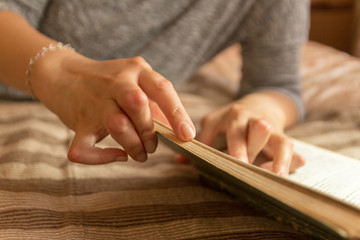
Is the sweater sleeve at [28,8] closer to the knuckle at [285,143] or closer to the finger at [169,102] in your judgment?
the finger at [169,102]

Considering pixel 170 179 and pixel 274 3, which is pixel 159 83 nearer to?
pixel 170 179

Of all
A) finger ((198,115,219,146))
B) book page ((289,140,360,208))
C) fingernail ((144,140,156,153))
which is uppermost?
fingernail ((144,140,156,153))

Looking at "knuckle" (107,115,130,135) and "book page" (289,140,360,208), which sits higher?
"knuckle" (107,115,130,135)

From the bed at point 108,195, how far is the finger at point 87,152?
6 centimetres

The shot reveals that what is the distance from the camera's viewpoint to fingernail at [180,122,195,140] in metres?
0.32

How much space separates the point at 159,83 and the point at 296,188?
186 mm

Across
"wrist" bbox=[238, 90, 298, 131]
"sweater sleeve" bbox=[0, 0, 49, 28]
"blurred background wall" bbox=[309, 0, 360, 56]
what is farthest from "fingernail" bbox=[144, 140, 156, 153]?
"blurred background wall" bbox=[309, 0, 360, 56]

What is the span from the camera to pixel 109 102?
0.36 meters

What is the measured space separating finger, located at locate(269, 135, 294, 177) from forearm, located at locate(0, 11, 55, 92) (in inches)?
12.9

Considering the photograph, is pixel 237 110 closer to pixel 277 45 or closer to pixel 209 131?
pixel 209 131

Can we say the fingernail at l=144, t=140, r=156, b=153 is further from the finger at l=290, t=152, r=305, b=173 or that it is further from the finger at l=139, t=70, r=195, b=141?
the finger at l=290, t=152, r=305, b=173

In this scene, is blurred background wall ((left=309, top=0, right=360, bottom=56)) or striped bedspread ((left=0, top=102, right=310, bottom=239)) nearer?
striped bedspread ((left=0, top=102, right=310, bottom=239))

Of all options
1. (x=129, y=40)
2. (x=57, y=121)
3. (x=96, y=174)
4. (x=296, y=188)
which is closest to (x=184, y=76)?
(x=129, y=40)

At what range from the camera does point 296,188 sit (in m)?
0.22
